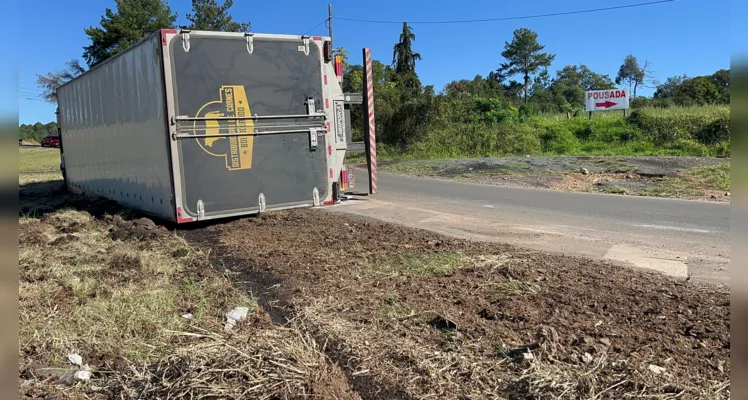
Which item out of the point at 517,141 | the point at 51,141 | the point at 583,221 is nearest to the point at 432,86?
the point at 517,141

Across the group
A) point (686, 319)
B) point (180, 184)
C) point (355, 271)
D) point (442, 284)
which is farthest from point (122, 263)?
point (686, 319)

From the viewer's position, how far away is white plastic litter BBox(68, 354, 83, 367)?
3.68 meters

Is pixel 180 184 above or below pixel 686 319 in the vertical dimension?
above

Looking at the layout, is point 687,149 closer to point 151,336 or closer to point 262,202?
point 262,202

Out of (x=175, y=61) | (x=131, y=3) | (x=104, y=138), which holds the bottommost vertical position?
(x=104, y=138)

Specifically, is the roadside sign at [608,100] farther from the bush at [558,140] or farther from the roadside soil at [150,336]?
the roadside soil at [150,336]

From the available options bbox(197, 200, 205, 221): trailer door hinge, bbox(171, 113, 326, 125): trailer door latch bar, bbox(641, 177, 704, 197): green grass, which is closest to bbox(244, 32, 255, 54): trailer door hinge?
bbox(171, 113, 326, 125): trailer door latch bar

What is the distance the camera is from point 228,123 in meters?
8.39

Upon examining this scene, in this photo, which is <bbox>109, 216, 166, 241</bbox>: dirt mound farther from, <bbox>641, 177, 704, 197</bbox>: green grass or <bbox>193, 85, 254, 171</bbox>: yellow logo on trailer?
<bbox>641, 177, 704, 197</bbox>: green grass

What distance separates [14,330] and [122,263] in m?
5.49

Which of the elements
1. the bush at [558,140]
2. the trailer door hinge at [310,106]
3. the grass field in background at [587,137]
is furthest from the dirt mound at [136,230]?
the bush at [558,140]

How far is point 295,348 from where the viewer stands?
11.2 ft

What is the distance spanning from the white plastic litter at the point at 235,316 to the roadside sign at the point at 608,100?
32454 mm

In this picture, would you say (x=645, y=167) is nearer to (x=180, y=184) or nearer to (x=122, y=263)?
(x=180, y=184)
